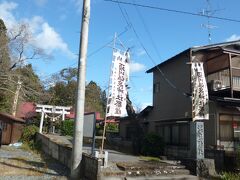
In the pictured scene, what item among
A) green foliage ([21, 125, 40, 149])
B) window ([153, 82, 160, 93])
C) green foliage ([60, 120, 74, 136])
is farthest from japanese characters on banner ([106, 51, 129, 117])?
green foliage ([60, 120, 74, 136])

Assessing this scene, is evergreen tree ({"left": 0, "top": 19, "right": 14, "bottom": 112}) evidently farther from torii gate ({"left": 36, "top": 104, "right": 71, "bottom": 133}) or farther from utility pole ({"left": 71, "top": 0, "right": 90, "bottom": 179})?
utility pole ({"left": 71, "top": 0, "right": 90, "bottom": 179})

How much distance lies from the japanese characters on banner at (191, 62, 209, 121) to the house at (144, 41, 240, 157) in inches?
71.3

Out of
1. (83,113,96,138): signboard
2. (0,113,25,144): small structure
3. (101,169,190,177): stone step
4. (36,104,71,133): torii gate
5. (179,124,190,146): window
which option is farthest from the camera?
(36,104,71,133): torii gate

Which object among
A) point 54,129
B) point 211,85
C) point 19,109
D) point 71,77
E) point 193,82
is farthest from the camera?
point 71,77

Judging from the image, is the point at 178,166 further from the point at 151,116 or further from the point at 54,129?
the point at 54,129

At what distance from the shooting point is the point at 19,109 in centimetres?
3875

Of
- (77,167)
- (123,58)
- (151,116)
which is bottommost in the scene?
(77,167)

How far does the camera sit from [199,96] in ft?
49.2

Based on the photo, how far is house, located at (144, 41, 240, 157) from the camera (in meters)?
18.9

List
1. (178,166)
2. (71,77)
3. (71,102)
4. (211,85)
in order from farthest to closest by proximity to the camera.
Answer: (71,77) → (71,102) → (211,85) → (178,166)

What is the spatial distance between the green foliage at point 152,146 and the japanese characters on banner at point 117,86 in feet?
17.8

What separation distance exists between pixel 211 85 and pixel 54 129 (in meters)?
21.2

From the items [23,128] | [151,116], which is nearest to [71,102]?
[23,128]

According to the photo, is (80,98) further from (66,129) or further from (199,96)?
(66,129)
